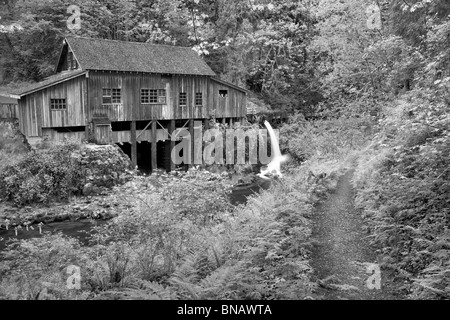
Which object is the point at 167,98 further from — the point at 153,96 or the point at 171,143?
the point at 171,143

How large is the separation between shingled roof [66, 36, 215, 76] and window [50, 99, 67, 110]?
95.7 inches

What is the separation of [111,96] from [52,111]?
147 inches

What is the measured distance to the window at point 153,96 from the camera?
2586cm

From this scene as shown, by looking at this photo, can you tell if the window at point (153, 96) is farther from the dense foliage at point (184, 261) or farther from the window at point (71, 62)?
the dense foliage at point (184, 261)

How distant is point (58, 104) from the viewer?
74.2 feet

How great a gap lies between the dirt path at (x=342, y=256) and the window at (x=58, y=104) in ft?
58.9

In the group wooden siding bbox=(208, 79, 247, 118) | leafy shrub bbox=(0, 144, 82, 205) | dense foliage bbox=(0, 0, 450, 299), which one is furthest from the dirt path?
wooden siding bbox=(208, 79, 247, 118)

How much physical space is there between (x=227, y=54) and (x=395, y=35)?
19.6 meters

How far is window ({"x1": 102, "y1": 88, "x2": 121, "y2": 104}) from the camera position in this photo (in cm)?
2407

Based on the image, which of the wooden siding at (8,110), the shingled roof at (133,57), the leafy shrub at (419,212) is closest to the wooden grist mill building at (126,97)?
the shingled roof at (133,57)

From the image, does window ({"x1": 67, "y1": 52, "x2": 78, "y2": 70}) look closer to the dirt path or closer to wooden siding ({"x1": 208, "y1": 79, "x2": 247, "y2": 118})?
wooden siding ({"x1": 208, "y1": 79, "x2": 247, "y2": 118})

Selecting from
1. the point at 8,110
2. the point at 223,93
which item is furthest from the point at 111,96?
the point at 223,93

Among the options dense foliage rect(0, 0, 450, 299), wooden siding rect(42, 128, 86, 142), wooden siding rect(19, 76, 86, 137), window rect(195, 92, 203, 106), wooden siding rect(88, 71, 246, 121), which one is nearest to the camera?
dense foliage rect(0, 0, 450, 299)
